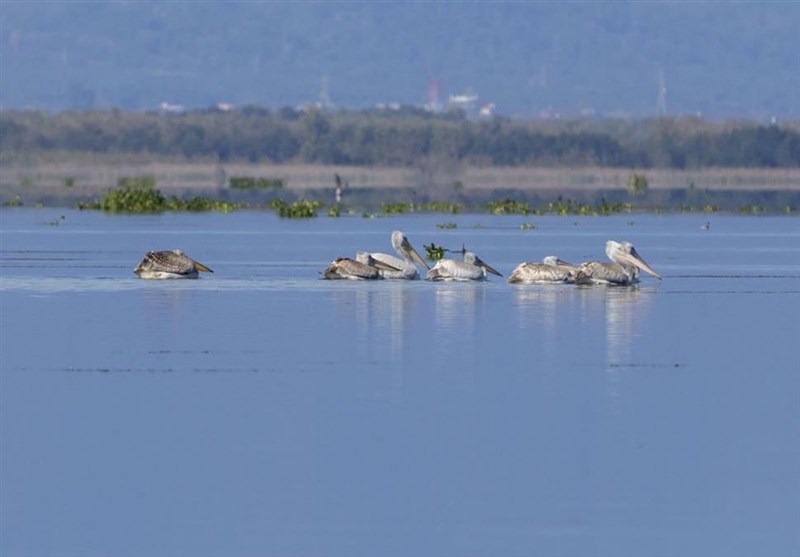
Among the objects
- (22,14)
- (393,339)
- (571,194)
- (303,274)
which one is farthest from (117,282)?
(22,14)

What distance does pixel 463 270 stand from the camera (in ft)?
77.7

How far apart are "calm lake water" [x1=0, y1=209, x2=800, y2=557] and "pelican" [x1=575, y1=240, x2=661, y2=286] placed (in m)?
0.24

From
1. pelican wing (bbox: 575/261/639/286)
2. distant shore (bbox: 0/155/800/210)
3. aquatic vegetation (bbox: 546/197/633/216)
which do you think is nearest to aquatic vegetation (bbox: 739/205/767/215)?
aquatic vegetation (bbox: 546/197/633/216)

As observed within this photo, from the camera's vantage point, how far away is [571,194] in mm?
63156

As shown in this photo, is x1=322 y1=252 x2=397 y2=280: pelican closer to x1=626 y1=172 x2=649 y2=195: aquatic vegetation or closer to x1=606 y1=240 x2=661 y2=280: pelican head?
x1=606 y1=240 x2=661 y2=280: pelican head

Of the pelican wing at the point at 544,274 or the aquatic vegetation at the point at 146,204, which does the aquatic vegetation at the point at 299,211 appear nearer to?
the aquatic vegetation at the point at 146,204

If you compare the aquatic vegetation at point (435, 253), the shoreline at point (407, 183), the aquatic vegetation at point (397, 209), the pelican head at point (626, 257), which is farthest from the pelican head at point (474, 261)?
the shoreline at point (407, 183)

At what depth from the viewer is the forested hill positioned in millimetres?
151875

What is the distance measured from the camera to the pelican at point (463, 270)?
77.6 feet

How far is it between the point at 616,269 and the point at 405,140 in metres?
76.9

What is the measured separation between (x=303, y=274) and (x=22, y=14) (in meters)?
148

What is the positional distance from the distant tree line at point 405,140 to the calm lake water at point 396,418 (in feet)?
228

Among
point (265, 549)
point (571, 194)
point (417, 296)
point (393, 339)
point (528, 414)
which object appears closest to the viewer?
point (265, 549)

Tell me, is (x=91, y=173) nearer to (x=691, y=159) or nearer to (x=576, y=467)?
(x=691, y=159)
